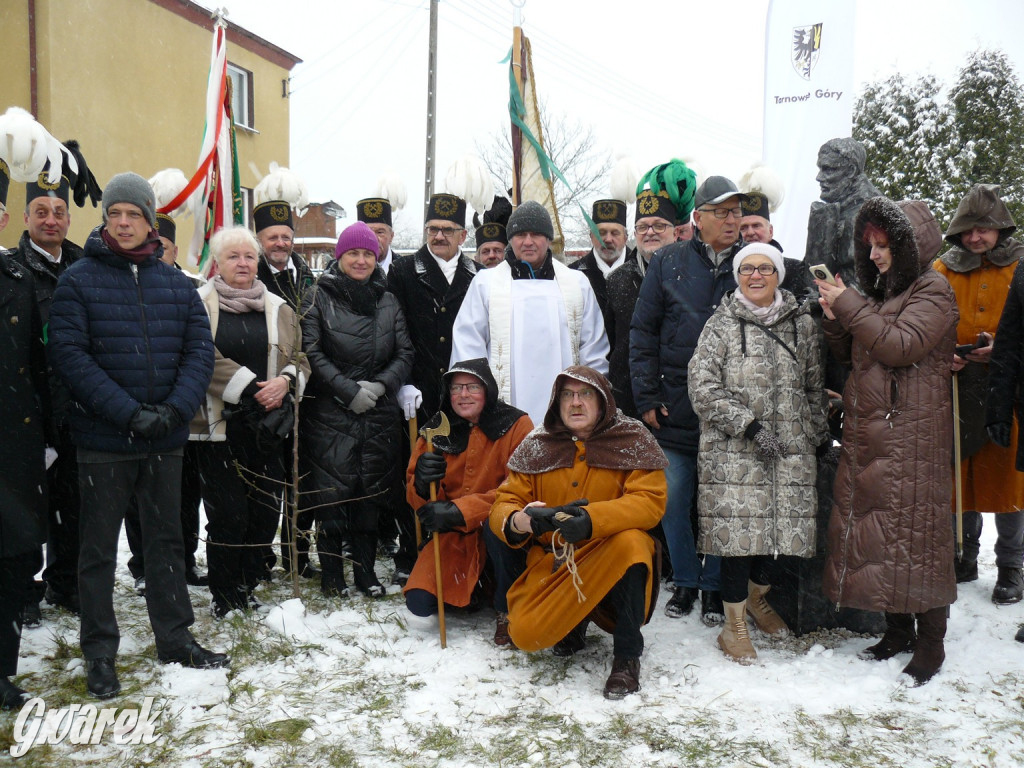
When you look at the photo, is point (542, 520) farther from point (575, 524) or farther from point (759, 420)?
point (759, 420)

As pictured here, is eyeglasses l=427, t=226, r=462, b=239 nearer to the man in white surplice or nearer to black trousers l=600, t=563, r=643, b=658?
the man in white surplice

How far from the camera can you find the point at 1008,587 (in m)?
4.68

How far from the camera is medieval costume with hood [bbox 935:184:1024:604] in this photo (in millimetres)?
4582

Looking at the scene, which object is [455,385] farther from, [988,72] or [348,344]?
[988,72]

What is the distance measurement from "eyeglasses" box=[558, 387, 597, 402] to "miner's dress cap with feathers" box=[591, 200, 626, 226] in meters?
2.48

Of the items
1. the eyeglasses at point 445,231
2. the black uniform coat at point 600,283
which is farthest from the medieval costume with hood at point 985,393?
the eyeglasses at point 445,231

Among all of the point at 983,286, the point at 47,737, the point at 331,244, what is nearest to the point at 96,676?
the point at 47,737

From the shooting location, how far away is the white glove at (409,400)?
184 inches

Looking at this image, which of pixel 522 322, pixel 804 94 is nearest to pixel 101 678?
pixel 522 322

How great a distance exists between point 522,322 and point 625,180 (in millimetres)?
2428

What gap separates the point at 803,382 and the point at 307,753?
2721mm

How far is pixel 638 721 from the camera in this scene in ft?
10.8

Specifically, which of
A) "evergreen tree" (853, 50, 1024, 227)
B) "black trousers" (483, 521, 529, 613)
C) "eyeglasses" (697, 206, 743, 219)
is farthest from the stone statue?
"evergreen tree" (853, 50, 1024, 227)

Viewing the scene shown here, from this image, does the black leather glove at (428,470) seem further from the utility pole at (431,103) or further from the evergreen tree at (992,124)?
the utility pole at (431,103)
